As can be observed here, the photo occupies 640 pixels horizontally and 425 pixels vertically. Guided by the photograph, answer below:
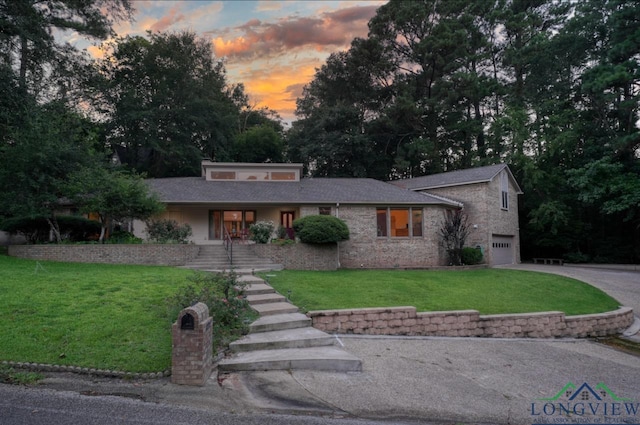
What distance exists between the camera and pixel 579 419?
4.91m

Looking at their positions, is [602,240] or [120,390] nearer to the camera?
[120,390]

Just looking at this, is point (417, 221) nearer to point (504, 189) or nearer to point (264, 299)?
point (504, 189)

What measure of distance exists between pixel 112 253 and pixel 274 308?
9575 millimetres

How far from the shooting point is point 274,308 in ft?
28.0

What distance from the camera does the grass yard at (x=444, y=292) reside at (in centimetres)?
1015

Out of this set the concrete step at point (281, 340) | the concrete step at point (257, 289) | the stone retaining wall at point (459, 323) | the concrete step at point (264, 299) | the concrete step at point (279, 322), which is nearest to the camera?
the concrete step at point (281, 340)

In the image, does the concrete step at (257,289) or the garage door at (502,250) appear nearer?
the concrete step at (257,289)

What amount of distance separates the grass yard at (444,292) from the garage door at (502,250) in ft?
19.6

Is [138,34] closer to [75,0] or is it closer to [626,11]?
[75,0]

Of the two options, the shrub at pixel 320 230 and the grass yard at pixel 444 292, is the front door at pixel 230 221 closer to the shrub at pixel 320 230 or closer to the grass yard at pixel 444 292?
the shrub at pixel 320 230

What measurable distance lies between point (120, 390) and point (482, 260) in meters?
20.0

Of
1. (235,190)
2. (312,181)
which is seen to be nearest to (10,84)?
(235,190)

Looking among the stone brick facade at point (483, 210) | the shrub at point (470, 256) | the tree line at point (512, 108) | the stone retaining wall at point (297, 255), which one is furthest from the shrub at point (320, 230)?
the tree line at point (512, 108)

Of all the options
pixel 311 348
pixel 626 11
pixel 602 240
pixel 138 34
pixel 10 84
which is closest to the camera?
pixel 311 348
